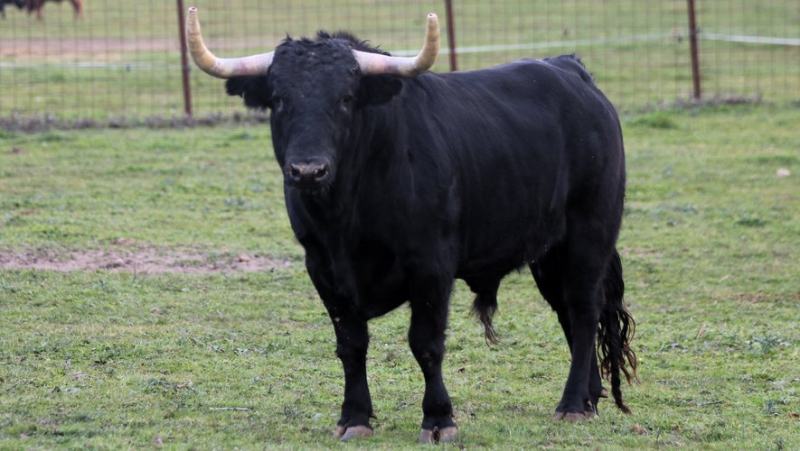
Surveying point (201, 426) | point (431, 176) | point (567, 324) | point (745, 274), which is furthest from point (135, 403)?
point (745, 274)

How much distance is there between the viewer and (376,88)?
18.5 ft

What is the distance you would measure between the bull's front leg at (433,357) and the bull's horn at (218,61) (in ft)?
4.31

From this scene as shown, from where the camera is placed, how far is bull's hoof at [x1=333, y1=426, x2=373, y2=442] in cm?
587

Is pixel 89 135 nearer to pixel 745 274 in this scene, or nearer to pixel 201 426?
pixel 745 274

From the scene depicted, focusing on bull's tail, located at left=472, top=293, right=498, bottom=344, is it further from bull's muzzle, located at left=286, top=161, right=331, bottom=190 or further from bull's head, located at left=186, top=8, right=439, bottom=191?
bull's muzzle, located at left=286, top=161, right=331, bottom=190

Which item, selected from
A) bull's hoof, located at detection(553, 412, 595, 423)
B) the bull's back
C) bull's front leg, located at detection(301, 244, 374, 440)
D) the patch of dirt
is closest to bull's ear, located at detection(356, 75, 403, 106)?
the bull's back

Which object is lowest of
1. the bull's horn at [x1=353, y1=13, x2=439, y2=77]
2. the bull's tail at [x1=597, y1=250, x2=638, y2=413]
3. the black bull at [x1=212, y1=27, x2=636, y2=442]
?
the bull's tail at [x1=597, y1=250, x2=638, y2=413]

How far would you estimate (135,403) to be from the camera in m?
6.30

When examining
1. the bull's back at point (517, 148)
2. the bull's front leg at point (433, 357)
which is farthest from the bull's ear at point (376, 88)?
the bull's front leg at point (433, 357)

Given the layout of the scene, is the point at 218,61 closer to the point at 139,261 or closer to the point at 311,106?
the point at 311,106

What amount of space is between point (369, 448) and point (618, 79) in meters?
15.9

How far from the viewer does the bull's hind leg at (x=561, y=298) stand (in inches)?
267

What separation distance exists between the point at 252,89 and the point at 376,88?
584 millimetres

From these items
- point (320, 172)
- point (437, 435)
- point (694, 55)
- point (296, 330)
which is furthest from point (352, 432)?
point (694, 55)
